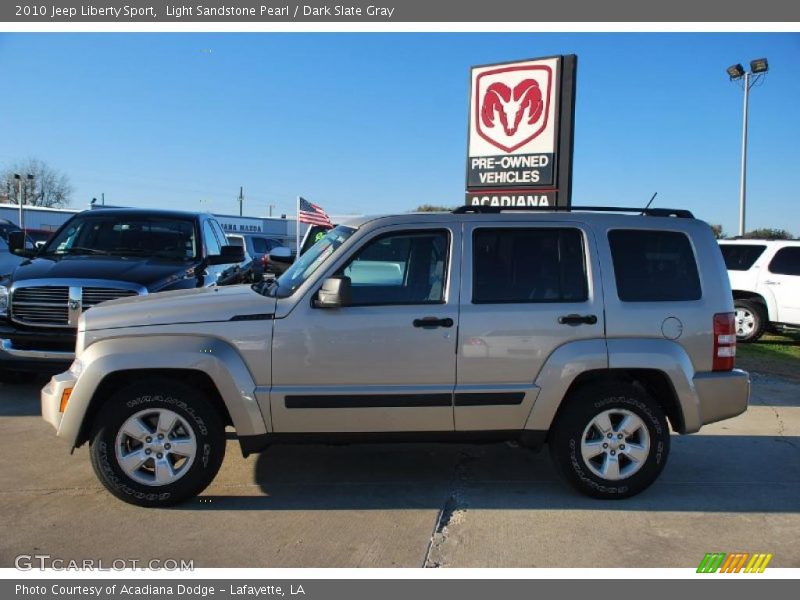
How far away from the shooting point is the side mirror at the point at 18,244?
25.0 feet

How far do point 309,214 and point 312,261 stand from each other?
46.7 ft

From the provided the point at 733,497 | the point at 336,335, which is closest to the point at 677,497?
the point at 733,497

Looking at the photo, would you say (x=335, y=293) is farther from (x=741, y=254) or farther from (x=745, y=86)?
(x=745, y=86)

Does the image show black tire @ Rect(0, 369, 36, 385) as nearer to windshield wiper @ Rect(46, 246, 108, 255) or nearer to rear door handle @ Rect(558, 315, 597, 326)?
windshield wiper @ Rect(46, 246, 108, 255)

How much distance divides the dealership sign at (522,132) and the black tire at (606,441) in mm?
6183

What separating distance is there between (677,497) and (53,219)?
4864 cm

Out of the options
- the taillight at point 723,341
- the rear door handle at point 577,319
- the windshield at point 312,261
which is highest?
the windshield at point 312,261

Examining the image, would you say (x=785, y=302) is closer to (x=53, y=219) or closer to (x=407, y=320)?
(x=407, y=320)

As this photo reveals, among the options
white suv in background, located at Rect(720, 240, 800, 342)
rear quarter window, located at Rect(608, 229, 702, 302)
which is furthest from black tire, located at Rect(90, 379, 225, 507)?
white suv in background, located at Rect(720, 240, 800, 342)

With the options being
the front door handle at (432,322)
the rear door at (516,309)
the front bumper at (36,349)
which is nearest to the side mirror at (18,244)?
the front bumper at (36,349)

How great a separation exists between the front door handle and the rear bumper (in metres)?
1.72

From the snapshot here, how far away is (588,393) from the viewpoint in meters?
4.45

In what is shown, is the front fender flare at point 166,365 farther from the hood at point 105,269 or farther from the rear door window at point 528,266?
the hood at point 105,269

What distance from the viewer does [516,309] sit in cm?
434
